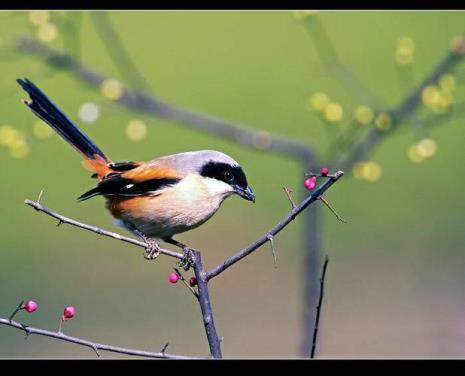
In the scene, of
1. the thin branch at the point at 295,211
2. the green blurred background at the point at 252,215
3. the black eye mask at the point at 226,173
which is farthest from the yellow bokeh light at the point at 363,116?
the green blurred background at the point at 252,215

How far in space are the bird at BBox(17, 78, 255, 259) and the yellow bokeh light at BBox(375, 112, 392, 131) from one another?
73cm

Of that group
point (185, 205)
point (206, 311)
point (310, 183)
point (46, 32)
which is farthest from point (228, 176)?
point (206, 311)

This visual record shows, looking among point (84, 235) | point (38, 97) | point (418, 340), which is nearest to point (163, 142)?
point (84, 235)

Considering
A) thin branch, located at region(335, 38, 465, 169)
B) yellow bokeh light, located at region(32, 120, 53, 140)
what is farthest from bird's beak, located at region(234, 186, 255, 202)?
yellow bokeh light, located at region(32, 120, 53, 140)

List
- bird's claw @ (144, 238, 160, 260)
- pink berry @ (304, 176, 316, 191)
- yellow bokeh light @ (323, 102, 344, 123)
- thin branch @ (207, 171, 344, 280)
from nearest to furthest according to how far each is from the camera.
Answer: thin branch @ (207, 171, 344, 280), pink berry @ (304, 176, 316, 191), bird's claw @ (144, 238, 160, 260), yellow bokeh light @ (323, 102, 344, 123)

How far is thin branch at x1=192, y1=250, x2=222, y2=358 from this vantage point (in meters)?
2.71

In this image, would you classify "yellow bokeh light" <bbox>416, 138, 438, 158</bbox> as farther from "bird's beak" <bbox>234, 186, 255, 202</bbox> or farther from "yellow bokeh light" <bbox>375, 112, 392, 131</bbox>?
"bird's beak" <bbox>234, 186, 255, 202</bbox>

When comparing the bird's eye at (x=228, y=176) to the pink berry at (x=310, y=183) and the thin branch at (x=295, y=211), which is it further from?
the thin branch at (x=295, y=211)

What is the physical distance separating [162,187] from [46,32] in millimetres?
1040

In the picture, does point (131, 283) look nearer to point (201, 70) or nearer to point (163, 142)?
point (163, 142)

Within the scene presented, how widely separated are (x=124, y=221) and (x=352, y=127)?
1305mm

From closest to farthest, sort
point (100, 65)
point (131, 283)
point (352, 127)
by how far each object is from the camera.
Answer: point (352, 127), point (131, 283), point (100, 65)

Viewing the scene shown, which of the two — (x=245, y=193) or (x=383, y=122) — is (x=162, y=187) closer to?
(x=245, y=193)

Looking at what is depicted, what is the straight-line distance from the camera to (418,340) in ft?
24.8
